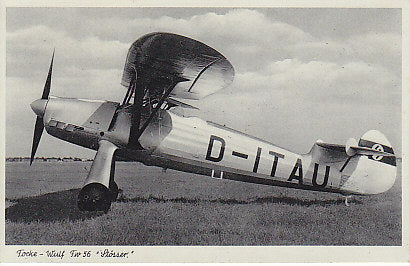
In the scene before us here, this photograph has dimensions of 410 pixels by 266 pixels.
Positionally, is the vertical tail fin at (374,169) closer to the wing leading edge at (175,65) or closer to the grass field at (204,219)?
the grass field at (204,219)

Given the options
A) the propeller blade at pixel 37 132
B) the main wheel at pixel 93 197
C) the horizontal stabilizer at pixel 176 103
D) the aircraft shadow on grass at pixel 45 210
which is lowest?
the aircraft shadow on grass at pixel 45 210

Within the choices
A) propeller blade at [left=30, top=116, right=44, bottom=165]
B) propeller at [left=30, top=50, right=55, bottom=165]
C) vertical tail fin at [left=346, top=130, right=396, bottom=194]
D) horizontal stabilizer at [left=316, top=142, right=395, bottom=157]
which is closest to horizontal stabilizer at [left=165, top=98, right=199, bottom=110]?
propeller at [left=30, top=50, right=55, bottom=165]

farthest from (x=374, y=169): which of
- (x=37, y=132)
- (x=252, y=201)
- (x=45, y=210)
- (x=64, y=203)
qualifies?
(x=37, y=132)

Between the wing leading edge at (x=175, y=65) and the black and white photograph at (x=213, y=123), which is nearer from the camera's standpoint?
the wing leading edge at (x=175, y=65)

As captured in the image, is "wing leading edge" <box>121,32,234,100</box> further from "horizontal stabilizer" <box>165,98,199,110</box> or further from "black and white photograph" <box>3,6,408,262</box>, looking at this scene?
"horizontal stabilizer" <box>165,98,199,110</box>

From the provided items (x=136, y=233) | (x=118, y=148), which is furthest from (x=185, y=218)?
(x=118, y=148)

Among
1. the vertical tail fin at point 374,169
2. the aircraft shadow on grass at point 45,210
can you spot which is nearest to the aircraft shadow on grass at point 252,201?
the vertical tail fin at point 374,169

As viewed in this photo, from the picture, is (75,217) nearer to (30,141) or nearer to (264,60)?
(30,141)
